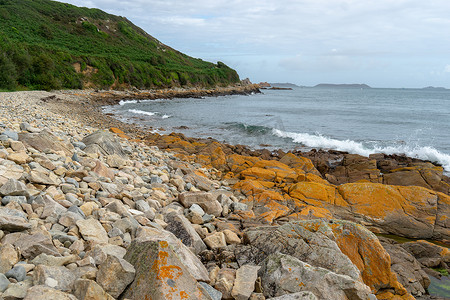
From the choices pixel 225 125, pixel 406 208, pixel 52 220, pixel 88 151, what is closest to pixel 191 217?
pixel 52 220

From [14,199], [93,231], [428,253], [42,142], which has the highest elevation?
[42,142]

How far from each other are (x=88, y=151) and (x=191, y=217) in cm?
399

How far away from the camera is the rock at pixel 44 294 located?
8.29ft

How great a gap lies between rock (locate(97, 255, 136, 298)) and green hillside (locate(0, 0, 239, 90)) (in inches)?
1356

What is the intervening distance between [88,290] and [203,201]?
4.09 metres

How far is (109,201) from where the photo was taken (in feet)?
17.3

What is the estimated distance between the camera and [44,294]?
2561mm

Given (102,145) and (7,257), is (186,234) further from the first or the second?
(102,145)

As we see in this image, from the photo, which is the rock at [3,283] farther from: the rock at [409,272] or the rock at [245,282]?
the rock at [409,272]

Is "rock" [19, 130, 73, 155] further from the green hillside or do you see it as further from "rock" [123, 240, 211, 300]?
the green hillside

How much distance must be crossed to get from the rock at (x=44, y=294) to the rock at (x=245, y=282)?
175 centimetres

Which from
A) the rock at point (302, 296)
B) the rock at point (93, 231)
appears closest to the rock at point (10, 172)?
the rock at point (93, 231)

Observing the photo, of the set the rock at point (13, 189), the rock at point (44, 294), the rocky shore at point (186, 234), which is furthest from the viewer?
the rock at point (13, 189)

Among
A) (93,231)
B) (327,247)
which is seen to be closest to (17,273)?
(93,231)
